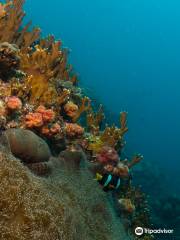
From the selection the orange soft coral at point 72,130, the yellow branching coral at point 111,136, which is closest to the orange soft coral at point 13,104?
the orange soft coral at point 72,130

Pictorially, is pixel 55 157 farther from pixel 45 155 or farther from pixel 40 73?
pixel 40 73

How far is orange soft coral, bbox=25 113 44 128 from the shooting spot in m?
5.71

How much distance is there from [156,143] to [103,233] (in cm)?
6474

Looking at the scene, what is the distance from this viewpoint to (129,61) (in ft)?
516

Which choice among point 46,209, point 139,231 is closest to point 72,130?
point 139,231

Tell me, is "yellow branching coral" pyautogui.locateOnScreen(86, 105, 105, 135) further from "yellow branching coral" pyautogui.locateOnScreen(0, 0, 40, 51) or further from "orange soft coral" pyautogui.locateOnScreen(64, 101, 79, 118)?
"yellow branching coral" pyautogui.locateOnScreen(0, 0, 40, 51)

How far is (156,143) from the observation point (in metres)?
68.2

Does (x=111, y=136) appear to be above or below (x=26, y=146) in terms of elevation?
above

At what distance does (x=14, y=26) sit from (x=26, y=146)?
15.7 ft

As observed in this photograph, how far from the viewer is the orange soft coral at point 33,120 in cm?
571

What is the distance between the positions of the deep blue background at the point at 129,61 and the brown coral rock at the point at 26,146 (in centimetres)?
4969

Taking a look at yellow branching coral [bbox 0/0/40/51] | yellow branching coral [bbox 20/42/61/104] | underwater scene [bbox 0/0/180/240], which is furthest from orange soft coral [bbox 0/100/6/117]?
yellow branching coral [bbox 0/0/40/51]

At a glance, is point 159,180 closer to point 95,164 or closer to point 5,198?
point 95,164

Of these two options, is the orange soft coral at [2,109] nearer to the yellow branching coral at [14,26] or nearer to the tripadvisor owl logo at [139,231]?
the yellow branching coral at [14,26]
